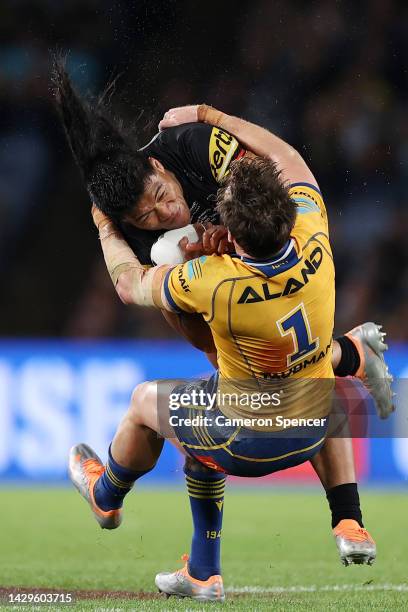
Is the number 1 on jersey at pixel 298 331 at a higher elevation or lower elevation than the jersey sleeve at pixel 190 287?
lower

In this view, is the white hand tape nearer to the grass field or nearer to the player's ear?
the player's ear

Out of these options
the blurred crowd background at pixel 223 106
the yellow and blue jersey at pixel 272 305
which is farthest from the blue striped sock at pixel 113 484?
the blurred crowd background at pixel 223 106

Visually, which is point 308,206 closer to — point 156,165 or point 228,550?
point 156,165

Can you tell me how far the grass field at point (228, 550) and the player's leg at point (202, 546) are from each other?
4.0 inches

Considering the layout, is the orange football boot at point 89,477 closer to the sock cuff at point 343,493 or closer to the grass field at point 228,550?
the grass field at point 228,550

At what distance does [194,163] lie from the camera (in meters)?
5.29

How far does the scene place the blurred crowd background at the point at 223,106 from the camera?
11.3m

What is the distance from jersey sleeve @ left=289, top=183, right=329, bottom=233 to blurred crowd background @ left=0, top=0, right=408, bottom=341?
19.2ft

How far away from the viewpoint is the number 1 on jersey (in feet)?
14.7

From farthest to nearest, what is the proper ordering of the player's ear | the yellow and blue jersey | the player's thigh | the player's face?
1. the player's ear
2. the player's face
3. the player's thigh
4. the yellow and blue jersey

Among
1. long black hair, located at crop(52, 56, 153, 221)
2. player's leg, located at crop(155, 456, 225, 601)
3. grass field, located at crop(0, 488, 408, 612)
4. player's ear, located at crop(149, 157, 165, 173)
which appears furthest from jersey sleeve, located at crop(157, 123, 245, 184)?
grass field, located at crop(0, 488, 408, 612)

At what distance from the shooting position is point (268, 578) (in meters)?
5.67

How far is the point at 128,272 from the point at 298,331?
80 cm

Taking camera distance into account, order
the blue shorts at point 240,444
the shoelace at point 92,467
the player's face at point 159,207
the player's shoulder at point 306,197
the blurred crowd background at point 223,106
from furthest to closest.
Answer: the blurred crowd background at point 223,106, the shoelace at point 92,467, the player's face at point 159,207, the player's shoulder at point 306,197, the blue shorts at point 240,444
